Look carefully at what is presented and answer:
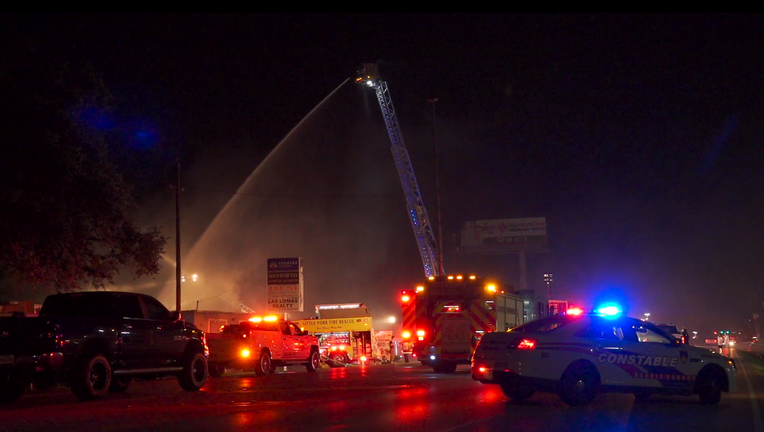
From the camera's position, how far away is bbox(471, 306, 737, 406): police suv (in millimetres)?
12320

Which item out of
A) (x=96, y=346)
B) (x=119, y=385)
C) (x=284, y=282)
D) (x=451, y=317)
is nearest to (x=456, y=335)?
(x=451, y=317)

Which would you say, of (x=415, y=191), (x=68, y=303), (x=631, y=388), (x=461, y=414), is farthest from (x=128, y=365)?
(x=415, y=191)

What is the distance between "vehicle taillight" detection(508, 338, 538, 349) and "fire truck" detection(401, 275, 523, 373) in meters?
9.16

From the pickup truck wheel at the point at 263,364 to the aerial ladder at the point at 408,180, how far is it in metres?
34.9

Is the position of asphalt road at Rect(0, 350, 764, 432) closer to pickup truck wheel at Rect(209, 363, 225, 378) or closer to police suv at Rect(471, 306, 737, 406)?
police suv at Rect(471, 306, 737, 406)

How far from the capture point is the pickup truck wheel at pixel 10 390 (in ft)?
43.3

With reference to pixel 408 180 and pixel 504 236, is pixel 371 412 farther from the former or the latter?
pixel 504 236

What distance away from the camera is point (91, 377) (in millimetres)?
13734

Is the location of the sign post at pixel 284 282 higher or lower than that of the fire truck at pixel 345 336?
higher

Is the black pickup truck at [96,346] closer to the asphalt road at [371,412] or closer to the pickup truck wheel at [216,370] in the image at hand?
the asphalt road at [371,412]

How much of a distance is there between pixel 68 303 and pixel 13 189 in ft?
26.7

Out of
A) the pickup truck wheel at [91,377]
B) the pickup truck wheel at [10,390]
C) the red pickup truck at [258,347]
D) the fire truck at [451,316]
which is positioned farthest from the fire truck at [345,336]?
the pickup truck wheel at [10,390]

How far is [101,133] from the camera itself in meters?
23.7

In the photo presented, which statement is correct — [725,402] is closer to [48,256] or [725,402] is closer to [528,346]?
[528,346]
